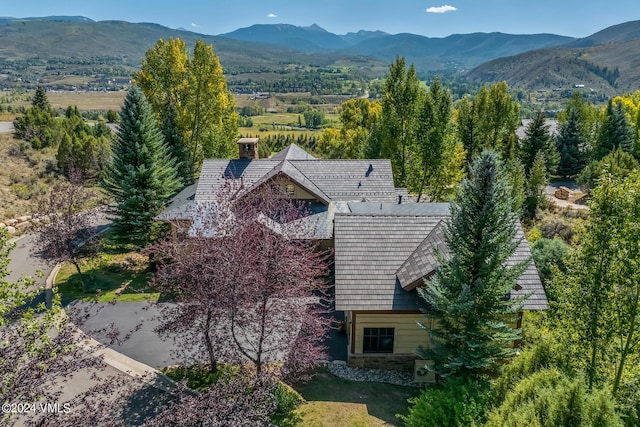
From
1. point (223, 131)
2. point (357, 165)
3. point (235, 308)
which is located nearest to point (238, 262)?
point (235, 308)

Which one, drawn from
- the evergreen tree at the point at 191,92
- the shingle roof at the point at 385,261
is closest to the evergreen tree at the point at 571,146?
the shingle roof at the point at 385,261

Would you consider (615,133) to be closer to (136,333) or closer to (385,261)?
(385,261)

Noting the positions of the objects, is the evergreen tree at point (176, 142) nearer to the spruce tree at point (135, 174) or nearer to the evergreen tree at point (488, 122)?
the spruce tree at point (135, 174)

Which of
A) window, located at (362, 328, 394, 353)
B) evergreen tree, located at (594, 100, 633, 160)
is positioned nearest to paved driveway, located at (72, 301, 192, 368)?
window, located at (362, 328, 394, 353)

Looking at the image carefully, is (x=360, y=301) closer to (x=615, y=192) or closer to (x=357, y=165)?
(x=615, y=192)

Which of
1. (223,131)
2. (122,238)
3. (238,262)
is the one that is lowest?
(122,238)

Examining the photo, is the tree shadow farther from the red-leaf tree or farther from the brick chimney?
the brick chimney

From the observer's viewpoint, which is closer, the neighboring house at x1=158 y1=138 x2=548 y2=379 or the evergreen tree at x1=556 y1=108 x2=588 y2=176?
the neighboring house at x1=158 y1=138 x2=548 y2=379
